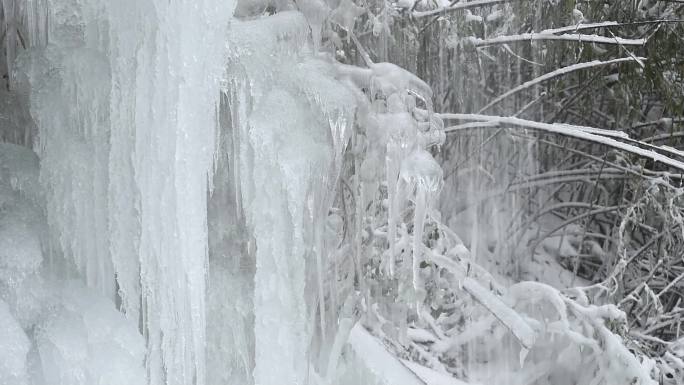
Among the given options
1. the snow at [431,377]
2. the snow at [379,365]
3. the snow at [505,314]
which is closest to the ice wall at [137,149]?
the snow at [379,365]

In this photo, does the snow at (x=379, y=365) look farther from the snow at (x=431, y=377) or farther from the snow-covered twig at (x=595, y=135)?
the snow-covered twig at (x=595, y=135)

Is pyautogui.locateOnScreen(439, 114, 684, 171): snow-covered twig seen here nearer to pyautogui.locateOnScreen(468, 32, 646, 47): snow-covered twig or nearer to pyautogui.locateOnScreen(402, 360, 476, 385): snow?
pyautogui.locateOnScreen(468, 32, 646, 47): snow-covered twig

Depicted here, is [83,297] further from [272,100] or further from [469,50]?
[469,50]

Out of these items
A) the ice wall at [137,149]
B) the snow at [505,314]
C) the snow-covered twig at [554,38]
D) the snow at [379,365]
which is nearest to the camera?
the ice wall at [137,149]

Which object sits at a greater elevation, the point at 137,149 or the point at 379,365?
the point at 137,149

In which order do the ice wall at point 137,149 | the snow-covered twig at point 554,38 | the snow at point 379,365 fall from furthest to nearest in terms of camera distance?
1. the snow-covered twig at point 554,38
2. the snow at point 379,365
3. the ice wall at point 137,149

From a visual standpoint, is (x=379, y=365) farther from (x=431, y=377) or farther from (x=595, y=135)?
(x=595, y=135)

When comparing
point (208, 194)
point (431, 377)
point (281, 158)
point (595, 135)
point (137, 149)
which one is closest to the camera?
point (137, 149)

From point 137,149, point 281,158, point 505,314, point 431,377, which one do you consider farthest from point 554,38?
point 137,149

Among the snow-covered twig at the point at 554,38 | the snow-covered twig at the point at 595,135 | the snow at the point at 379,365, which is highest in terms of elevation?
the snow-covered twig at the point at 554,38

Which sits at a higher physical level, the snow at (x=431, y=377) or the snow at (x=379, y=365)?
the snow at (x=379, y=365)

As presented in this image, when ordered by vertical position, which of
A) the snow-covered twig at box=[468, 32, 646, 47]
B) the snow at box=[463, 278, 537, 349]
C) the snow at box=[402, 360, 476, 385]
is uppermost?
the snow-covered twig at box=[468, 32, 646, 47]

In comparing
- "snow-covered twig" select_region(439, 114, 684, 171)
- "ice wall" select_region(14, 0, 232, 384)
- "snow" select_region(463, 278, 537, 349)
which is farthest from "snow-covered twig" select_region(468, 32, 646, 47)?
"ice wall" select_region(14, 0, 232, 384)

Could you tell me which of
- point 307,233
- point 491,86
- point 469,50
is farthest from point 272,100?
point 491,86
